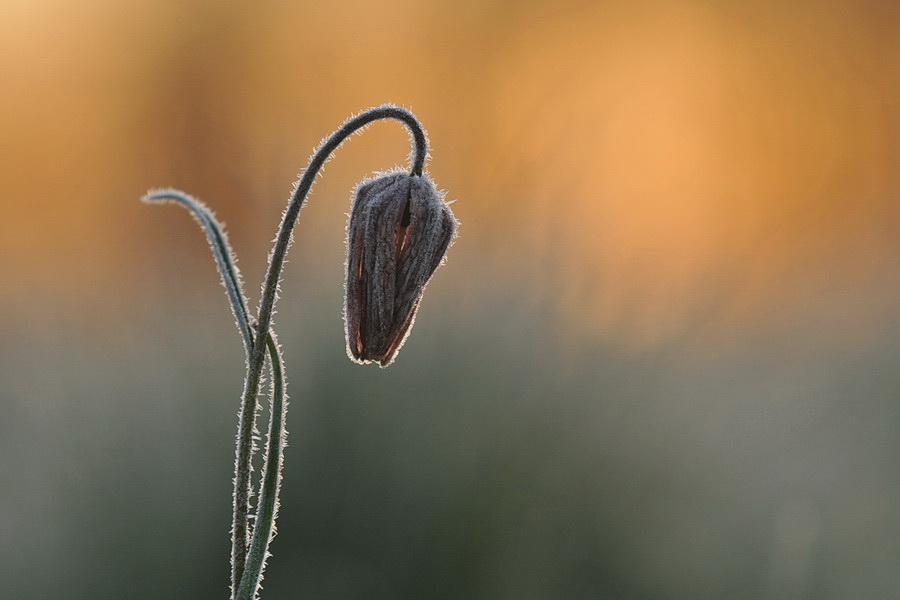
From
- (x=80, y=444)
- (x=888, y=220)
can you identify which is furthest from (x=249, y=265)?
(x=888, y=220)

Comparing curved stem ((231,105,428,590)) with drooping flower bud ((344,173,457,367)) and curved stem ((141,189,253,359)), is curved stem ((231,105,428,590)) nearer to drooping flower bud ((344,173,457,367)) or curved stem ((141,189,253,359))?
curved stem ((141,189,253,359))

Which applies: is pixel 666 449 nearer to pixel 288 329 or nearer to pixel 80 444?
pixel 288 329

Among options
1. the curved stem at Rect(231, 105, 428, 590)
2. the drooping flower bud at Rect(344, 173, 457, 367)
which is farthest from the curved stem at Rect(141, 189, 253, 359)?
the drooping flower bud at Rect(344, 173, 457, 367)

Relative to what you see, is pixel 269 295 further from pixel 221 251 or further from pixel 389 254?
pixel 389 254

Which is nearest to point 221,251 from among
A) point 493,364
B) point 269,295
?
point 269,295

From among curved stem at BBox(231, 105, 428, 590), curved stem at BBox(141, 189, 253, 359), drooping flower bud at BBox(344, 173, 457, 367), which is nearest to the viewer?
curved stem at BBox(231, 105, 428, 590)

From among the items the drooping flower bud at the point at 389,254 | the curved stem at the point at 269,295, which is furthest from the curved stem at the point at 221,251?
the drooping flower bud at the point at 389,254

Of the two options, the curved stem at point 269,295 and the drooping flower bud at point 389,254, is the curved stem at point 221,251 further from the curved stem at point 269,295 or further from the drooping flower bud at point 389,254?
the drooping flower bud at point 389,254
